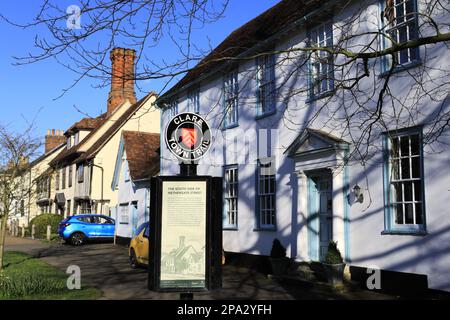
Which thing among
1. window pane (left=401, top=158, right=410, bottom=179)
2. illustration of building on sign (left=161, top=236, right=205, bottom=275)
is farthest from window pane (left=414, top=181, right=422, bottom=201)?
illustration of building on sign (left=161, top=236, right=205, bottom=275)

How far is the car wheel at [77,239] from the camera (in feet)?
88.7

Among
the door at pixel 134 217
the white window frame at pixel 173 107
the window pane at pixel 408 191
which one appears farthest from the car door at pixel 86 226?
the window pane at pixel 408 191

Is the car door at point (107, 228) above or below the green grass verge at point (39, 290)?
above

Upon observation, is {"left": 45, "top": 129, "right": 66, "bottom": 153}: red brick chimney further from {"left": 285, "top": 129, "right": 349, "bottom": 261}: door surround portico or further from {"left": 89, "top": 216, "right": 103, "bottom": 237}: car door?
{"left": 285, "top": 129, "right": 349, "bottom": 261}: door surround portico

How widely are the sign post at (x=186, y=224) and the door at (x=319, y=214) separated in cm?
730

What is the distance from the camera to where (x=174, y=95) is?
22125 millimetres

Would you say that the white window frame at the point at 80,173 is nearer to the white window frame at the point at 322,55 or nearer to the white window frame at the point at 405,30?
the white window frame at the point at 322,55

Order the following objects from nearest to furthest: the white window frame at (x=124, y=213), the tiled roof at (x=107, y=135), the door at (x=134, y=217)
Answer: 1. the door at (x=134, y=217)
2. the white window frame at (x=124, y=213)
3. the tiled roof at (x=107, y=135)

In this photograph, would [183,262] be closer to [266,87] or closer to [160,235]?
[160,235]

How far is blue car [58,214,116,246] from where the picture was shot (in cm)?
2708

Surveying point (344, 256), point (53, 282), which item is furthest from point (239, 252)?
point (53, 282)

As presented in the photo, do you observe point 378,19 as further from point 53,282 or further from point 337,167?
point 53,282

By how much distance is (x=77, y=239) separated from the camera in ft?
89.0
